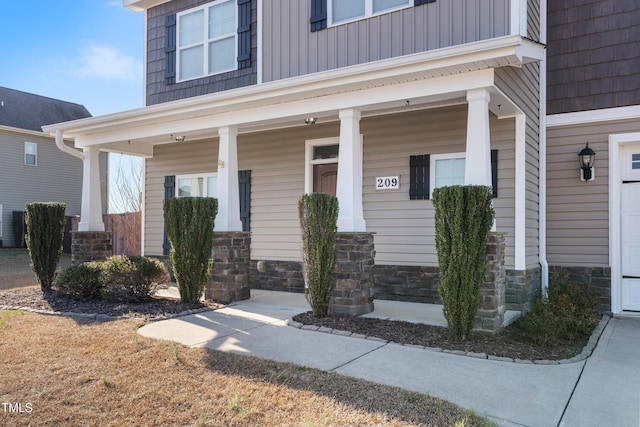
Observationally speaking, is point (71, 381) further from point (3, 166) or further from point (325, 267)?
point (3, 166)

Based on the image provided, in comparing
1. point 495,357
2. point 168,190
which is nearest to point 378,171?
point 495,357

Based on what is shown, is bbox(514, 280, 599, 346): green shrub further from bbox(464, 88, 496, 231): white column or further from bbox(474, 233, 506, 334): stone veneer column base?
bbox(464, 88, 496, 231): white column

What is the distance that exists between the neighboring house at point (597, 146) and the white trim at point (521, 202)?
1.15m

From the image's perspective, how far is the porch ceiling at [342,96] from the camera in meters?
5.12

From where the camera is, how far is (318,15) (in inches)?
285

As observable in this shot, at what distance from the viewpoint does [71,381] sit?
359 cm

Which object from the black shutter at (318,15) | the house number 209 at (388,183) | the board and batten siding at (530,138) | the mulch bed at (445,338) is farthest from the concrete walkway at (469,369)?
the black shutter at (318,15)

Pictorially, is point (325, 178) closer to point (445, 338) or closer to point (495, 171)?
point (495, 171)

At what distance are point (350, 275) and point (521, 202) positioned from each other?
2.60 meters

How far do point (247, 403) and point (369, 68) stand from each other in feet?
13.4

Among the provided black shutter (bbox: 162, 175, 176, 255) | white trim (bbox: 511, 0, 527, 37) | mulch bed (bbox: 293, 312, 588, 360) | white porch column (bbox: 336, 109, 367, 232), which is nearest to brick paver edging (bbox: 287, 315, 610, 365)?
mulch bed (bbox: 293, 312, 588, 360)

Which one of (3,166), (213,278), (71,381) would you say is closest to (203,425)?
(71,381)

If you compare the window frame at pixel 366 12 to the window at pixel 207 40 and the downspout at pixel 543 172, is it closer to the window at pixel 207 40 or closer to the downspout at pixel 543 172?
the window at pixel 207 40

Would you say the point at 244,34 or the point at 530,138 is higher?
the point at 244,34
